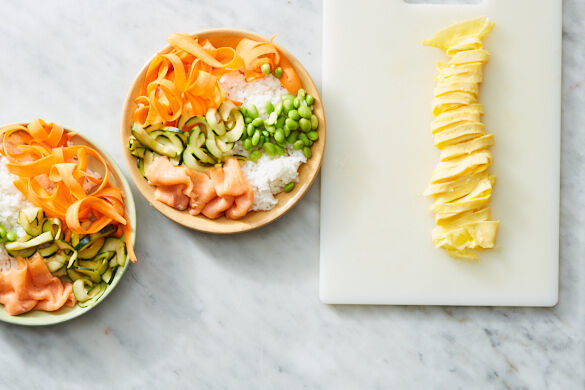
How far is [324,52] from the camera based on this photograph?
7.47 ft

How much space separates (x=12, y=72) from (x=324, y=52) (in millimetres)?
1270

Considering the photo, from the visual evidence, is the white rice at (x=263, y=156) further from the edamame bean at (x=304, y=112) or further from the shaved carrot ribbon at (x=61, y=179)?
the shaved carrot ribbon at (x=61, y=179)

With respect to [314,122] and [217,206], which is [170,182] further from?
[314,122]

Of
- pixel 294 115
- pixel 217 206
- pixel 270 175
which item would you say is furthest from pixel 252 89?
pixel 217 206

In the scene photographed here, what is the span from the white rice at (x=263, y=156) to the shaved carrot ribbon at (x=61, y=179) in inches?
19.9

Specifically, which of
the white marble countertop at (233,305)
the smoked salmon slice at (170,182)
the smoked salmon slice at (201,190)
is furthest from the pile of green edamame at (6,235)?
the smoked salmon slice at (201,190)

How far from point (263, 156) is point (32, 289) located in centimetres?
100

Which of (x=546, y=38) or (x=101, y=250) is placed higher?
(x=546, y=38)

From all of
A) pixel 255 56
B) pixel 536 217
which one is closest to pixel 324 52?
pixel 255 56

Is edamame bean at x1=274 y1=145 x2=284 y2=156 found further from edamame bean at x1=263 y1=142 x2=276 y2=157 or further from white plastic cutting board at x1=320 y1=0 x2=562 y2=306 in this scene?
white plastic cutting board at x1=320 y1=0 x2=562 y2=306

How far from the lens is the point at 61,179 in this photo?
2.08 meters

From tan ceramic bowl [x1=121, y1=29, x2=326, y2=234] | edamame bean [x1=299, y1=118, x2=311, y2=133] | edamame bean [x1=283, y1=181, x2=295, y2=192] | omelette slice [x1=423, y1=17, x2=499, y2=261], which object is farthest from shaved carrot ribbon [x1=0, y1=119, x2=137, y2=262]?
omelette slice [x1=423, y1=17, x2=499, y2=261]

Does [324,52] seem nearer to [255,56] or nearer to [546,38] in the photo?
[255,56]

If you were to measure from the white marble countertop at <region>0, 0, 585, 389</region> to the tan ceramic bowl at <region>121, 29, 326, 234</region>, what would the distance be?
141mm
